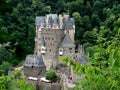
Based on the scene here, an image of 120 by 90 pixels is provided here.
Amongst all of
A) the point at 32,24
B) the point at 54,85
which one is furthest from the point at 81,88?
the point at 32,24

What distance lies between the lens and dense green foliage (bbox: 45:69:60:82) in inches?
1139

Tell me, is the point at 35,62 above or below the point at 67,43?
below

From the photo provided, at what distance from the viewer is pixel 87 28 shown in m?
44.4

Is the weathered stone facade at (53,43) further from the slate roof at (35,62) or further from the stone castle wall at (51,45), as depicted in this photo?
the slate roof at (35,62)

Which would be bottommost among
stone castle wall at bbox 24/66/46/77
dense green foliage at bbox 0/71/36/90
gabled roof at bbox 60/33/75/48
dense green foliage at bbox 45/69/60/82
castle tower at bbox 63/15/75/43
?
stone castle wall at bbox 24/66/46/77

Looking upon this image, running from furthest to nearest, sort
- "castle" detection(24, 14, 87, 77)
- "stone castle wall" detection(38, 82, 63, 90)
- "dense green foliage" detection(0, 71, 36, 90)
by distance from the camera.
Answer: "castle" detection(24, 14, 87, 77) → "stone castle wall" detection(38, 82, 63, 90) → "dense green foliage" detection(0, 71, 36, 90)

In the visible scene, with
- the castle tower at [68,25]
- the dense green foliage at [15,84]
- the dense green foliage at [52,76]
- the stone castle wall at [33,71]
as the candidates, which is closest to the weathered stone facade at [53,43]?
the castle tower at [68,25]

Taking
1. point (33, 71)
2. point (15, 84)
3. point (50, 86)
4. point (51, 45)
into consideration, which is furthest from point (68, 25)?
point (15, 84)

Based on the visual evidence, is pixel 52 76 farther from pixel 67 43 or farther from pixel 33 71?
pixel 67 43

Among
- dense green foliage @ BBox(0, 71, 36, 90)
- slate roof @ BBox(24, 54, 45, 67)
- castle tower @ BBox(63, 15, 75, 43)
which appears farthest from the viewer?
castle tower @ BBox(63, 15, 75, 43)

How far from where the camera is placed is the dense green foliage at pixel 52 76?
28.9m

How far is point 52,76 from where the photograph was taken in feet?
95.3

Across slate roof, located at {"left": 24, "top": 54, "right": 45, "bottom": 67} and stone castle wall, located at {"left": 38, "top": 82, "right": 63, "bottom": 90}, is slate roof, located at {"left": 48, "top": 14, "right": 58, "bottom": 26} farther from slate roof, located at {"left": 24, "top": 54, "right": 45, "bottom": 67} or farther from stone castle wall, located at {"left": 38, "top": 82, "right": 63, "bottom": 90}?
stone castle wall, located at {"left": 38, "top": 82, "right": 63, "bottom": 90}

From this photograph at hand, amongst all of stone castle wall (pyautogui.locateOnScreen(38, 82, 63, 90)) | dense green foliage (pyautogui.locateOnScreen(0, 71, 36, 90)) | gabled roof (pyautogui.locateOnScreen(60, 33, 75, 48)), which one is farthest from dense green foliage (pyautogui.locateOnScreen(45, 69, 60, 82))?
dense green foliage (pyautogui.locateOnScreen(0, 71, 36, 90))
